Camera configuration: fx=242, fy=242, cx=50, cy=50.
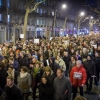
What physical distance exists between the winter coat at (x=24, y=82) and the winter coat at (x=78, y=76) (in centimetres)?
165

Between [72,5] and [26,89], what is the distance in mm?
77528

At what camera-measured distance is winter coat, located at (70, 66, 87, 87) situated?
8.66 meters

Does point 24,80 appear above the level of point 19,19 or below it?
below

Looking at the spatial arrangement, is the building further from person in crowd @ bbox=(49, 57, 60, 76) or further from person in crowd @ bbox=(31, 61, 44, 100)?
person in crowd @ bbox=(31, 61, 44, 100)

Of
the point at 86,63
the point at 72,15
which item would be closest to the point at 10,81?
the point at 86,63

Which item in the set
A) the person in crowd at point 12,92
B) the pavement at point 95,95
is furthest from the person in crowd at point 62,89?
the pavement at point 95,95

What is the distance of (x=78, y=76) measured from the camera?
8.66 meters

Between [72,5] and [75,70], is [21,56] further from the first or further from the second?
[72,5]

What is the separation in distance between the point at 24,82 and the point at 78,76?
1.96 meters

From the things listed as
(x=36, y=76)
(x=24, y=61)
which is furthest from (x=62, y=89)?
(x=24, y=61)

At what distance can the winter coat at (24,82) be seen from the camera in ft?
26.5

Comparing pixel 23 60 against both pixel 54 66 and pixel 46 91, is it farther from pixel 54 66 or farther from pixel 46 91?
pixel 46 91

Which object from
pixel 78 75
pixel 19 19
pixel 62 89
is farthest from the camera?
pixel 19 19

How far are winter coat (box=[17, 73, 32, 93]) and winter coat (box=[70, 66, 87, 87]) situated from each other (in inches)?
64.9
